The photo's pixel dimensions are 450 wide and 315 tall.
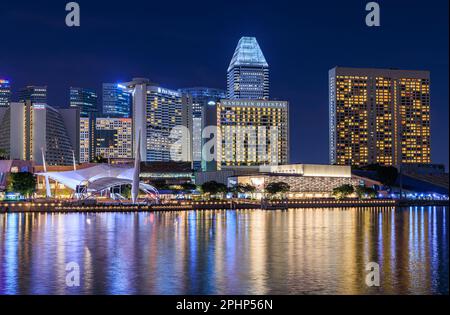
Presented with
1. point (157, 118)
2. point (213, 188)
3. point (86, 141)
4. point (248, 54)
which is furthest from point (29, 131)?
point (248, 54)

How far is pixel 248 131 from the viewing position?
141 metres

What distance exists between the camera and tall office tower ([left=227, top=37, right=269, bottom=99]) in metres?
188

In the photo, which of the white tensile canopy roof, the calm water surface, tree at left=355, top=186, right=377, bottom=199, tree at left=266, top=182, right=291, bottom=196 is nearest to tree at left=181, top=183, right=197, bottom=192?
tree at left=266, top=182, right=291, bottom=196

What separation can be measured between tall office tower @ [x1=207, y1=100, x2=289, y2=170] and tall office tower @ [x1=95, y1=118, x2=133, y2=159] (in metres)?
41.4

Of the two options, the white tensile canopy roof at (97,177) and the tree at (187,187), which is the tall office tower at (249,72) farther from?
the white tensile canopy roof at (97,177)

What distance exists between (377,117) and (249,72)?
169 ft

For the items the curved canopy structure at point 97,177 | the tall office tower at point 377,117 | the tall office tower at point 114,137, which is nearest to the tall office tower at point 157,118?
the tall office tower at point 114,137

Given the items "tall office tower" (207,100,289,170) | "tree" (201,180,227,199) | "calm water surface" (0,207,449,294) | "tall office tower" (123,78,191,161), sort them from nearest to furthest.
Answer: "calm water surface" (0,207,449,294)
"tree" (201,180,227,199)
"tall office tower" (207,100,289,170)
"tall office tower" (123,78,191,161)

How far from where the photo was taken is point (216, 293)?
20.2 metres

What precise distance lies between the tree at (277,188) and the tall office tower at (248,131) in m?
36.3

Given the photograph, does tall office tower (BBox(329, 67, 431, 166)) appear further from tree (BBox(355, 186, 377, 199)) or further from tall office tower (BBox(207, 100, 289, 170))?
tree (BBox(355, 186, 377, 199))

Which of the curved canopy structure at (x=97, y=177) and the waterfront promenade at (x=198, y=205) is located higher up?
the curved canopy structure at (x=97, y=177)

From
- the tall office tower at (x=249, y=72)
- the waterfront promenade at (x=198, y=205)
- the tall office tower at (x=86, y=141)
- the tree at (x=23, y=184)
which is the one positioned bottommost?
the waterfront promenade at (x=198, y=205)

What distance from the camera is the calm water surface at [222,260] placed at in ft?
69.1
